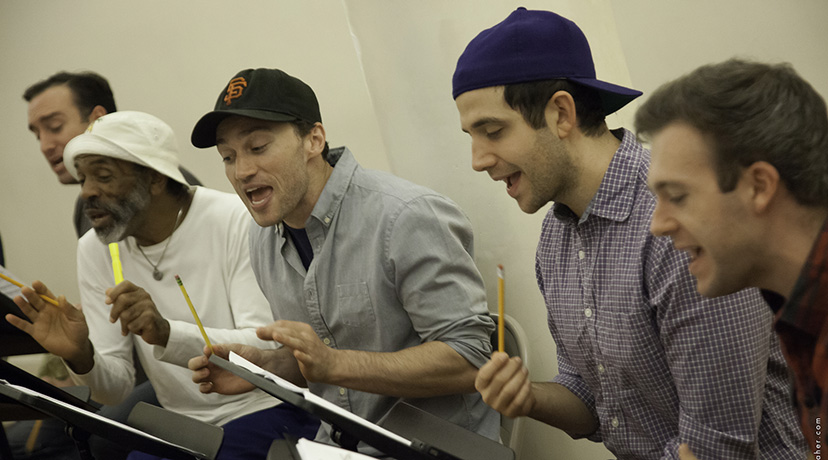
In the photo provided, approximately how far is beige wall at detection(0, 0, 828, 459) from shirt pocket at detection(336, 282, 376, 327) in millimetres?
706

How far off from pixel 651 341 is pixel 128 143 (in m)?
1.92

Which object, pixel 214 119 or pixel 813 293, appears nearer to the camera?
pixel 813 293

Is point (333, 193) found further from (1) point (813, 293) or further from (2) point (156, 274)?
(1) point (813, 293)

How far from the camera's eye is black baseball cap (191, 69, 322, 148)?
210 centimetres

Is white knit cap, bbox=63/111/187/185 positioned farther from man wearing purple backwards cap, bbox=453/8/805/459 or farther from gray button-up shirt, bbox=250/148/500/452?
man wearing purple backwards cap, bbox=453/8/805/459

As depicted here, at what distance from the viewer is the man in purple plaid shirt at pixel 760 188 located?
1074 millimetres

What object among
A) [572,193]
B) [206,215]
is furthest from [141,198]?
[572,193]

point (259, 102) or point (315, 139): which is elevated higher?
point (259, 102)

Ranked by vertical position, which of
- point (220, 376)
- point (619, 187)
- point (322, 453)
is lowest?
point (220, 376)

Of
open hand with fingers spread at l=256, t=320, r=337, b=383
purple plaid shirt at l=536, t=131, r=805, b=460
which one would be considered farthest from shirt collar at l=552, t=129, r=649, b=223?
open hand with fingers spread at l=256, t=320, r=337, b=383

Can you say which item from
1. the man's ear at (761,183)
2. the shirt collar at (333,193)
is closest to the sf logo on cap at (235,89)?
the shirt collar at (333,193)

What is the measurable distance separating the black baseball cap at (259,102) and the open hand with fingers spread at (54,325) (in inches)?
27.3

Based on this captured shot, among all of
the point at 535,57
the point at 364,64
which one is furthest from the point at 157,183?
the point at 535,57

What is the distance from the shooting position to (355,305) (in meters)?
2.04
